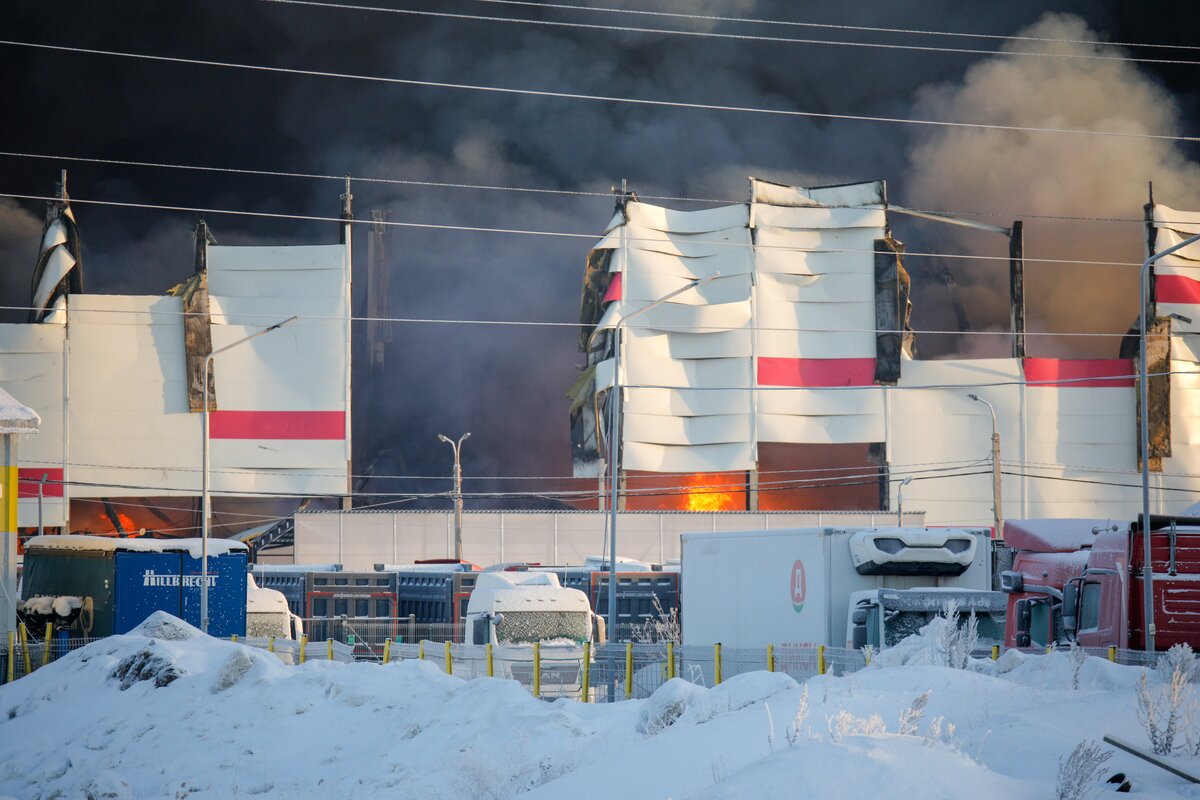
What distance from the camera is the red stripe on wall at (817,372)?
8012 cm

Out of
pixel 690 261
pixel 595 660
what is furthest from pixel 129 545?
pixel 690 261

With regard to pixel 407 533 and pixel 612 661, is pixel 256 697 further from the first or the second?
pixel 407 533

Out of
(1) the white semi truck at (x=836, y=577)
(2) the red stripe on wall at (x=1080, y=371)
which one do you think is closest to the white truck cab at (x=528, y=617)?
(1) the white semi truck at (x=836, y=577)

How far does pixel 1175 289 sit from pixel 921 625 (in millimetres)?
69269

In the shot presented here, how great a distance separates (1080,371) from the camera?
3184 inches

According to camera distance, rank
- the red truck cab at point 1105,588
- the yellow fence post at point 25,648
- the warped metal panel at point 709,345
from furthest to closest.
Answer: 1. the warped metal panel at point 709,345
2. the yellow fence post at point 25,648
3. the red truck cab at point 1105,588

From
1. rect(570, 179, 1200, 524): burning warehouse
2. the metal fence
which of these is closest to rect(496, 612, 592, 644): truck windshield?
the metal fence

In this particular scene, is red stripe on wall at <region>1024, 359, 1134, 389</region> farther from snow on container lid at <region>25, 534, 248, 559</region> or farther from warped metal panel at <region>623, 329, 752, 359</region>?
snow on container lid at <region>25, 534, 248, 559</region>

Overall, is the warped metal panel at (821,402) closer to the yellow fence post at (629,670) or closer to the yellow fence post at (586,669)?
the yellow fence post at (586,669)

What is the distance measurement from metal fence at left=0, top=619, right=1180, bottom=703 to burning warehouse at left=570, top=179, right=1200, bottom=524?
50539mm

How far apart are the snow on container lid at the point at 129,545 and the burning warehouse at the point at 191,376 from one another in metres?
42.2

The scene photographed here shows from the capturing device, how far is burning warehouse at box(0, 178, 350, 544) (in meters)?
74.1

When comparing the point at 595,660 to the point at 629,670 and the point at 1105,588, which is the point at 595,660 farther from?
the point at 1105,588

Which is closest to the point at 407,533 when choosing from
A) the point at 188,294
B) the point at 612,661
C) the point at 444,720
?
the point at 188,294
